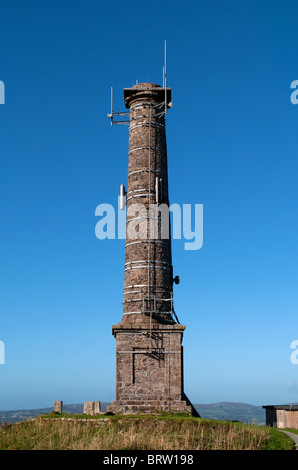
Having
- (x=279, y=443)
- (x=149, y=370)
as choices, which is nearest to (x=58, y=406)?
(x=149, y=370)

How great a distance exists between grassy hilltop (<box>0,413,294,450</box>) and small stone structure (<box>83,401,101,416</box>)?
55.3 inches

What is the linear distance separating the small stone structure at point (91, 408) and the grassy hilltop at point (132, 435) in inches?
55.3

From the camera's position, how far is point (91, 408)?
28875 mm

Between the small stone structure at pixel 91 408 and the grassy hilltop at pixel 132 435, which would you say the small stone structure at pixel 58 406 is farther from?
the small stone structure at pixel 91 408

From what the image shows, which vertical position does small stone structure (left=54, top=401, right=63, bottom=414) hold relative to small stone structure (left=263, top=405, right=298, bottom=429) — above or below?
above

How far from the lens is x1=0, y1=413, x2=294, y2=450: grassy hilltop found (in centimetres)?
2066

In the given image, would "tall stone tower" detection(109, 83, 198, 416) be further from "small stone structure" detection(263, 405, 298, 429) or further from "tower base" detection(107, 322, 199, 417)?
"small stone structure" detection(263, 405, 298, 429)

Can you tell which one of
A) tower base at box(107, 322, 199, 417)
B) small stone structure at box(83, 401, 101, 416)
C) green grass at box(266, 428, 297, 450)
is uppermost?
tower base at box(107, 322, 199, 417)

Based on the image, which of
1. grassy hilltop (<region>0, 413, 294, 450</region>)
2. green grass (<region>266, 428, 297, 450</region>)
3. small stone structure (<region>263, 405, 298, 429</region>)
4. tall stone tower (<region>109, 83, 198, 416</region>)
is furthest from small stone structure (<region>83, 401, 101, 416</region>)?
small stone structure (<region>263, 405, 298, 429</region>)

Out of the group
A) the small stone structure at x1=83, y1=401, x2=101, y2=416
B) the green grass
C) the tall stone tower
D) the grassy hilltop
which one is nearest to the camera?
the grassy hilltop

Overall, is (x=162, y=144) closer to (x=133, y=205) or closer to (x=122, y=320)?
(x=133, y=205)

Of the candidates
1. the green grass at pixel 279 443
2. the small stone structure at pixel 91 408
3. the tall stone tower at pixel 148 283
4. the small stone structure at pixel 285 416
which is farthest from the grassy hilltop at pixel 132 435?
the small stone structure at pixel 285 416

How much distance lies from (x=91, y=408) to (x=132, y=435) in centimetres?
734
